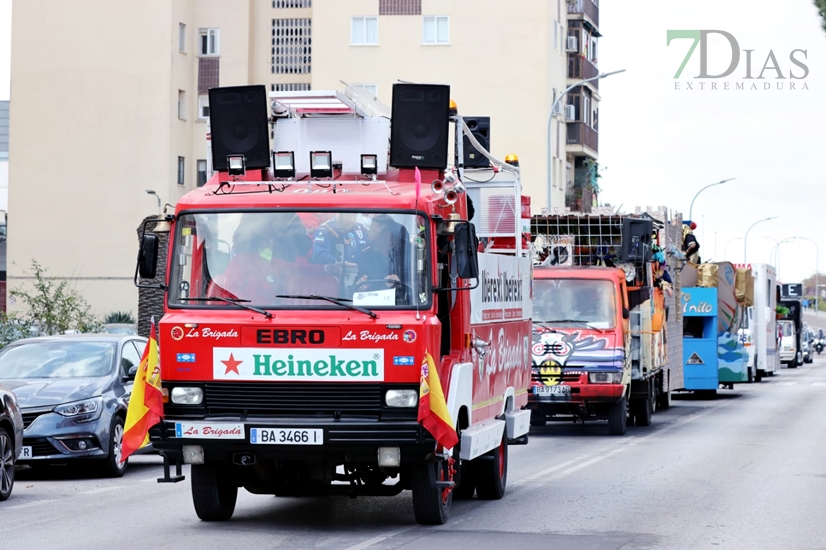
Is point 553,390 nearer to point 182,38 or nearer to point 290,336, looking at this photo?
point 290,336

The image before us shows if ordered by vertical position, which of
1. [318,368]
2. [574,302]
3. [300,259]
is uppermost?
[300,259]

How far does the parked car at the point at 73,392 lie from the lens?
48.8 ft

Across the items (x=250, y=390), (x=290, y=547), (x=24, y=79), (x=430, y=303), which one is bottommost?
(x=290, y=547)

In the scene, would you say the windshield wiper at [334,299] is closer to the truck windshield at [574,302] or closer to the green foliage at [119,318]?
the truck windshield at [574,302]

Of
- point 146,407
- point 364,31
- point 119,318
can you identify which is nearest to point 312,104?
point 146,407

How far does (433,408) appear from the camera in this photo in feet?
33.7

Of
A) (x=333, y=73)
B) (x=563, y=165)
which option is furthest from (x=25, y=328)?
(x=563, y=165)

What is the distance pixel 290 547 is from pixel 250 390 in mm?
1169

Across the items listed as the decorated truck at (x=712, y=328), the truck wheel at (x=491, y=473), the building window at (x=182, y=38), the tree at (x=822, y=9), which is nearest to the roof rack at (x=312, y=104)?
the truck wheel at (x=491, y=473)

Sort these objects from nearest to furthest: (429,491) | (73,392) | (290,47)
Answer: (429,491)
(73,392)
(290,47)

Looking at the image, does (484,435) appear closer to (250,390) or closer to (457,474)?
(457,474)

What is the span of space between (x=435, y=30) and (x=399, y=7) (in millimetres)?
1949

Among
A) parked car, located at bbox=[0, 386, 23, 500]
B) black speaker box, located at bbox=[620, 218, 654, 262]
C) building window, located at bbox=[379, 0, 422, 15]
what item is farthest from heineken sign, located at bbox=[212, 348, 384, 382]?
building window, located at bbox=[379, 0, 422, 15]

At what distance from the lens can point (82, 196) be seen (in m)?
58.7
